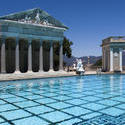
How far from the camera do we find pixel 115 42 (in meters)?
25.0

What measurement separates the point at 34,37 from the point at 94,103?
1497 centimetres

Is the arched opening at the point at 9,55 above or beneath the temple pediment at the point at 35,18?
beneath

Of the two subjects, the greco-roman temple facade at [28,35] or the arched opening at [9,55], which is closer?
the greco-roman temple facade at [28,35]

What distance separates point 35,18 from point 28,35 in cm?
246

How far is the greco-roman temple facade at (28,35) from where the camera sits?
18525 millimetres

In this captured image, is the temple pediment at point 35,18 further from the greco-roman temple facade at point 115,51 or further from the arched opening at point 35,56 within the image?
the greco-roman temple facade at point 115,51

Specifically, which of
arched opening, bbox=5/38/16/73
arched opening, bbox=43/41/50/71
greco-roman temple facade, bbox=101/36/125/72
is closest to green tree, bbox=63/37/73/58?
arched opening, bbox=43/41/50/71

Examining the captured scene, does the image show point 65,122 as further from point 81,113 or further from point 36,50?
point 36,50

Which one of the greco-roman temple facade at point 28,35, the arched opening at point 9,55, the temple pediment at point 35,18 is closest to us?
the greco-roman temple facade at point 28,35

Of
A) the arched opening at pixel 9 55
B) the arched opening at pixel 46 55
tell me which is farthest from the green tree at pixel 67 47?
the arched opening at pixel 9 55

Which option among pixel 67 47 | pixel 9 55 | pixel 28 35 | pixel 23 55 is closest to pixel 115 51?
pixel 67 47

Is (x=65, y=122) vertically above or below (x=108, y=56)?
below

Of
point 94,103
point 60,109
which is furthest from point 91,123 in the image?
point 94,103

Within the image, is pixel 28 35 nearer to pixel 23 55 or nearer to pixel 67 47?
pixel 23 55
